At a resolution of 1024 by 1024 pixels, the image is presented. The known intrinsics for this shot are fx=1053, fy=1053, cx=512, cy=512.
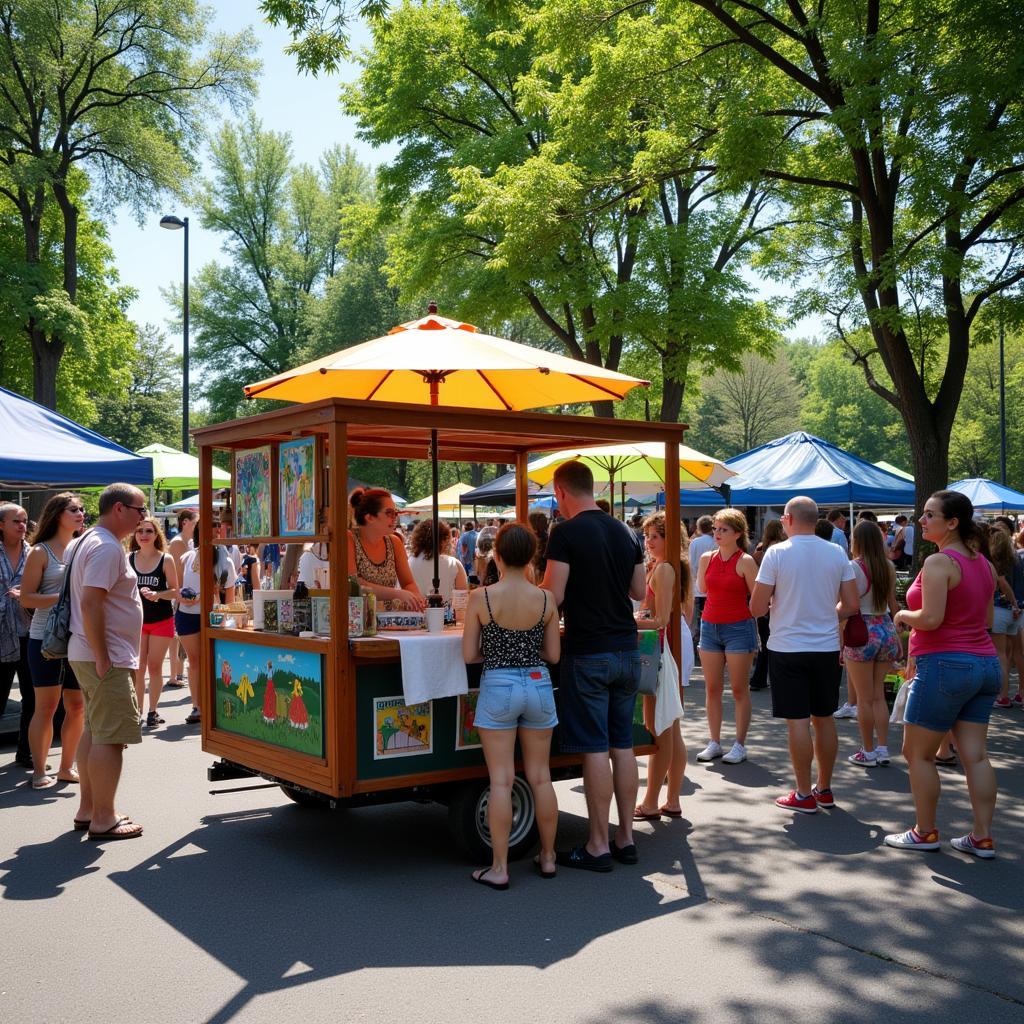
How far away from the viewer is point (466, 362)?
6.21 m

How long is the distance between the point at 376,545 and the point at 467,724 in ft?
6.60

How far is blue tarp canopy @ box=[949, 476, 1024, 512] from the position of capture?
26.2 m

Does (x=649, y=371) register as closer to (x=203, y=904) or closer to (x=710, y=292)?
(x=710, y=292)

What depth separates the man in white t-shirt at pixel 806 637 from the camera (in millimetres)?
6836

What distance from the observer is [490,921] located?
4.88m

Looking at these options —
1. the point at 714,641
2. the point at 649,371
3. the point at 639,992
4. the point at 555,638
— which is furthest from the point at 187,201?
the point at 639,992

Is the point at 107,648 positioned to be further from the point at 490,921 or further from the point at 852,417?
the point at 852,417

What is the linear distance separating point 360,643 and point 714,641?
4064 mm

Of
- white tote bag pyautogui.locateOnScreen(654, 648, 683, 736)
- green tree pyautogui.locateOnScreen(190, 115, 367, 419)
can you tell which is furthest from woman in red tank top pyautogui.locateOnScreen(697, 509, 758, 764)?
green tree pyautogui.locateOnScreen(190, 115, 367, 419)

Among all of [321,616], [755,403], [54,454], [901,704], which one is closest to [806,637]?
[901,704]

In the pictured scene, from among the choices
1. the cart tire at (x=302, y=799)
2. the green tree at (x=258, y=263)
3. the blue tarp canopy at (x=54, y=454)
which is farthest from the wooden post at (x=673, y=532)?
the green tree at (x=258, y=263)

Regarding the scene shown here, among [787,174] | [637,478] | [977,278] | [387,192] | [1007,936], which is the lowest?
[1007,936]

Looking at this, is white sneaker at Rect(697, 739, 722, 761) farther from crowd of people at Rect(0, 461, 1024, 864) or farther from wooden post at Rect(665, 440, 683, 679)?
wooden post at Rect(665, 440, 683, 679)

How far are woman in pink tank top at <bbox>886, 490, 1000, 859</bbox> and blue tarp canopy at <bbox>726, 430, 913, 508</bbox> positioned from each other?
10.4m
